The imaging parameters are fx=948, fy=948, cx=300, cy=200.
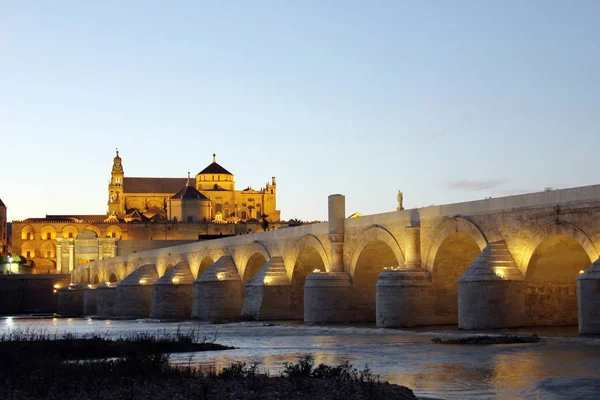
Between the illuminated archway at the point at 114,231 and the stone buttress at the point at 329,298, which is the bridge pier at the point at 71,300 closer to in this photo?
the illuminated archway at the point at 114,231

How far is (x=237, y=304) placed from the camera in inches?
1916

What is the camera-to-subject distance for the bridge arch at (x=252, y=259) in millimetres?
48378

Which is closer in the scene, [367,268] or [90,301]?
[367,268]

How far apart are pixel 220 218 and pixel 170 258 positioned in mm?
64298

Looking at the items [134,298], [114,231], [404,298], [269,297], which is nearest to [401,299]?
[404,298]

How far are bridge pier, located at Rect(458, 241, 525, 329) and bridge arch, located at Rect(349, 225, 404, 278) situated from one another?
6562mm

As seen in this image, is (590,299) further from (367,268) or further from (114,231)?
(114,231)

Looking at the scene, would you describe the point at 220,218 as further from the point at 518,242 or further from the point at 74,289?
the point at 518,242

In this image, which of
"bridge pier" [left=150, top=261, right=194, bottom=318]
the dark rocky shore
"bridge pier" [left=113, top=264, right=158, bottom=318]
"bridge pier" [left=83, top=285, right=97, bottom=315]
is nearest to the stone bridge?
"bridge pier" [left=150, top=261, right=194, bottom=318]

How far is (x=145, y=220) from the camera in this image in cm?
12650

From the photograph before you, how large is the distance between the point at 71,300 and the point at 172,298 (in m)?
29.5

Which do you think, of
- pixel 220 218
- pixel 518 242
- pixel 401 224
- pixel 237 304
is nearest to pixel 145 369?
pixel 518 242

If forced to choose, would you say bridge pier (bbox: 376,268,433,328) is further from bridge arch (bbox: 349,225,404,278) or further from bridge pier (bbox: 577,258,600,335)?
bridge pier (bbox: 577,258,600,335)

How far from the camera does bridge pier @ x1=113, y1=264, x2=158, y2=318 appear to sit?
6072 centimetres
